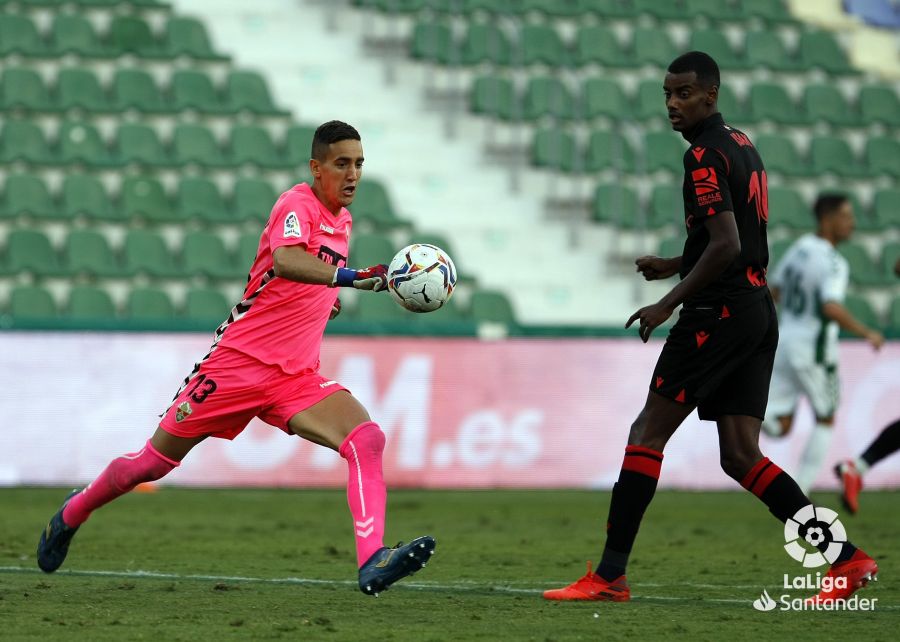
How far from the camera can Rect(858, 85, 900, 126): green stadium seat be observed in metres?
19.5

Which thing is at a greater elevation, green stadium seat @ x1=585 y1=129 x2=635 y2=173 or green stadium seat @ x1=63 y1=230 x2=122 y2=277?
green stadium seat @ x1=585 y1=129 x2=635 y2=173

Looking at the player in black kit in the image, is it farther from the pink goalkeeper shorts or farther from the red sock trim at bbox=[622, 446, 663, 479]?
the pink goalkeeper shorts

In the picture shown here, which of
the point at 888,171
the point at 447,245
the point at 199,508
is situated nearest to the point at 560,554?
the point at 199,508

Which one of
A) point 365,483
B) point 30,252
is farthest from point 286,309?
point 30,252

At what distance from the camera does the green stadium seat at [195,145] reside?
53.7 ft

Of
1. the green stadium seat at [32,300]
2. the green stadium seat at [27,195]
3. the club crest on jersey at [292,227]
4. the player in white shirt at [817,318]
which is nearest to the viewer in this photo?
the club crest on jersey at [292,227]

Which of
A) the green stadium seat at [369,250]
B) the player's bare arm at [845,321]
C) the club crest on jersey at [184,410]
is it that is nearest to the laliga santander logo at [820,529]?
the club crest on jersey at [184,410]

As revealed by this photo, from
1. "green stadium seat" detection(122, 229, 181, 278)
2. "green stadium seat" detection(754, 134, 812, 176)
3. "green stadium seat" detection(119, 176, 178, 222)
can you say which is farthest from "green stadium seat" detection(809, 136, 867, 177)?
"green stadium seat" detection(122, 229, 181, 278)

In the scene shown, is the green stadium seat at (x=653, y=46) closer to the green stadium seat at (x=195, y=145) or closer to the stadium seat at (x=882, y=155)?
the stadium seat at (x=882, y=155)

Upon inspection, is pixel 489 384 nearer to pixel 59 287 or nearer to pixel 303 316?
pixel 59 287

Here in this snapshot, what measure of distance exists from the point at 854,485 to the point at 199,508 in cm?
490

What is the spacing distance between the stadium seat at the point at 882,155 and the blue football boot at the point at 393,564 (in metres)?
14.2

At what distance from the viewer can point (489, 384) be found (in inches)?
516

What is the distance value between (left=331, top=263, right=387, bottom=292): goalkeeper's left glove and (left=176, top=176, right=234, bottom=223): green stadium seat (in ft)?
32.2
